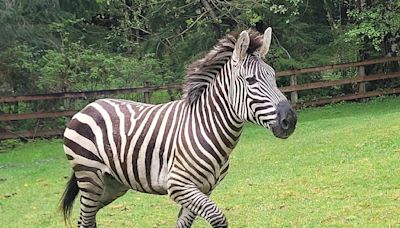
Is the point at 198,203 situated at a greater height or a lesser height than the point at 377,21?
→ lesser

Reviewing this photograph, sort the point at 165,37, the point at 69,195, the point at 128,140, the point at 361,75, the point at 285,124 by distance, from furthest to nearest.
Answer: the point at 165,37 < the point at 361,75 < the point at 69,195 < the point at 128,140 < the point at 285,124

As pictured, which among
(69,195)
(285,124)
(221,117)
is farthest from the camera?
(69,195)

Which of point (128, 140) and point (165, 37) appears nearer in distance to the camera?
point (128, 140)

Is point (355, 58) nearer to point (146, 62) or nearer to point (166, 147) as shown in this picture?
point (146, 62)

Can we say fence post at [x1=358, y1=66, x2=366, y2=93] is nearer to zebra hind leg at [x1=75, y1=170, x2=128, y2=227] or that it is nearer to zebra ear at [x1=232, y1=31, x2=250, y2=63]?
zebra hind leg at [x1=75, y1=170, x2=128, y2=227]

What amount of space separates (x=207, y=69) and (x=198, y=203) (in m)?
1.16

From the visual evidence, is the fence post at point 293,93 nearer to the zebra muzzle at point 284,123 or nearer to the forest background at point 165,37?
the forest background at point 165,37

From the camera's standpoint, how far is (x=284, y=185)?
9.58 metres

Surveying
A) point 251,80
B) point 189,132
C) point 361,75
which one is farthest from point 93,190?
point 361,75

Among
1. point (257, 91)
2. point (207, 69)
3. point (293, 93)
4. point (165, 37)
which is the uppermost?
point (165, 37)

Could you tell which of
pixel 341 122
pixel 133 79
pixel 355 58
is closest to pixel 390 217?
pixel 341 122

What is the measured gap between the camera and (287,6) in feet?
68.1

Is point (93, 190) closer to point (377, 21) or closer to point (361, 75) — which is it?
point (377, 21)

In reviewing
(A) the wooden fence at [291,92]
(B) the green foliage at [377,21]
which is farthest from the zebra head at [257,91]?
(B) the green foliage at [377,21]
